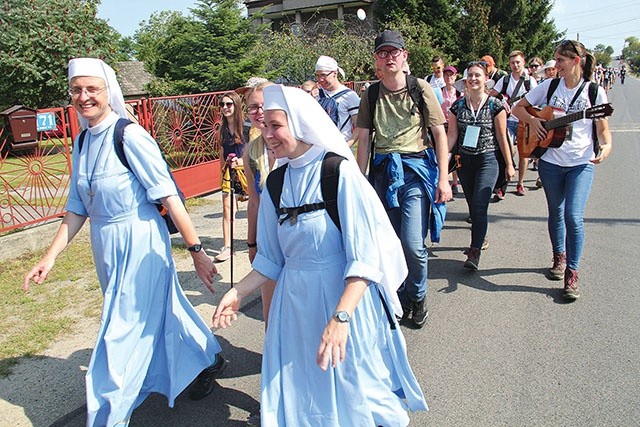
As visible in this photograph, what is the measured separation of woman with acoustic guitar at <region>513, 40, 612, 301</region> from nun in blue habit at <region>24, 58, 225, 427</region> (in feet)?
10.3

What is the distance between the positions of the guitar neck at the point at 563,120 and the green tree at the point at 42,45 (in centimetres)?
1633

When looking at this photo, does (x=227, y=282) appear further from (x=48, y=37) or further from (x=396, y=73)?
(x=48, y=37)

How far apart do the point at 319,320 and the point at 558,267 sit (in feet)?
11.1

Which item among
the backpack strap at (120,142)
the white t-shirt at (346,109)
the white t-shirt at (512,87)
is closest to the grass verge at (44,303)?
the backpack strap at (120,142)

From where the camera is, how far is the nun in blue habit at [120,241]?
111 inches

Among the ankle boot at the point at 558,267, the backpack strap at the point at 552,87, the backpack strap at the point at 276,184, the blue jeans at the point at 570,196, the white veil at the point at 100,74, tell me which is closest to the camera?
the backpack strap at the point at 276,184

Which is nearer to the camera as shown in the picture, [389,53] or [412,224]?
[389,53]

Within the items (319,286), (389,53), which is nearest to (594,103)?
(389,53)

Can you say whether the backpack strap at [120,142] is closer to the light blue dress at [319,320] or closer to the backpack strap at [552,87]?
the light blue dress at [319,320]

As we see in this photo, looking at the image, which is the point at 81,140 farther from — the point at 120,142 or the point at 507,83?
the point at 507,83

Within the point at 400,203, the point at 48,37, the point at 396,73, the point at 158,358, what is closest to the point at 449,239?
the point at 400,203

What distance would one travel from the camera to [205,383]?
3.37 metres

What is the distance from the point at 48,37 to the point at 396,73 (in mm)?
16365

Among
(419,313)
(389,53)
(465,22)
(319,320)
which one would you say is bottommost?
(419,313)
